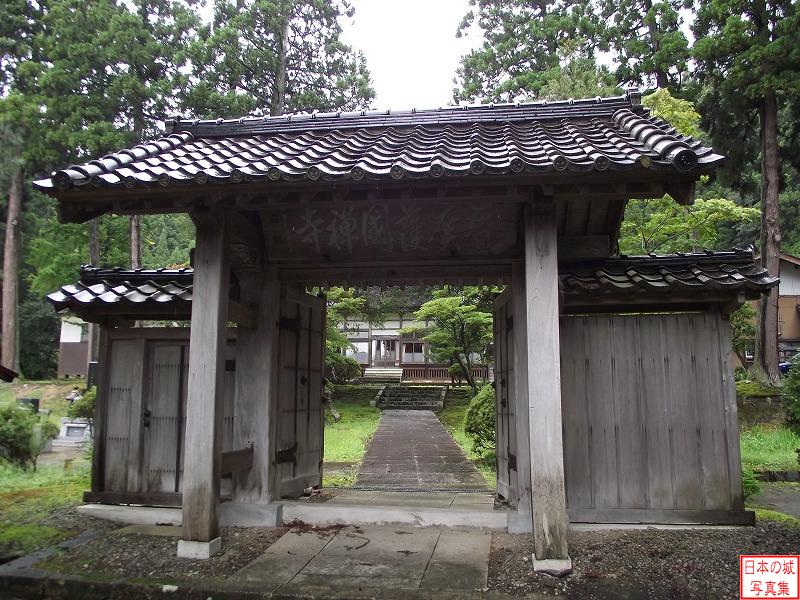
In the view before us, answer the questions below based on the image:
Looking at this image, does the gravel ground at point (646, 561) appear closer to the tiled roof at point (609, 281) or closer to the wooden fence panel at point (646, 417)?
the wooden fence panel at point (646, 417)

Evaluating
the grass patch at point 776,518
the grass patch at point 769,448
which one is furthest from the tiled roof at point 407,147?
the grass patch at point 769,448

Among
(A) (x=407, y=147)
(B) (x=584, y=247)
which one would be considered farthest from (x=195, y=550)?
(B) (x=584, y=247)

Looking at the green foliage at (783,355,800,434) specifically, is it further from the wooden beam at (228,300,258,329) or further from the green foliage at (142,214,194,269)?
the green foliage at (142,214,194,269)

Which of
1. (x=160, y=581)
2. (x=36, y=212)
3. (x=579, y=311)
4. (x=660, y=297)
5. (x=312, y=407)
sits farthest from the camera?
(x=36, y=212)

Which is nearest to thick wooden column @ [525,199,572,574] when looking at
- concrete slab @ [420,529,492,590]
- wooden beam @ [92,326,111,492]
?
concrete slab @ [420,529,492,590]

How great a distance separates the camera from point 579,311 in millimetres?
6398

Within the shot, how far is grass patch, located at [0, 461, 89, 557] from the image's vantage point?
18.9 feet

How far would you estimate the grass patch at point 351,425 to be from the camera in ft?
46.7

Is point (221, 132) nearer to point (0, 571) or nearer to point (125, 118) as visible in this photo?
point (0, 571)

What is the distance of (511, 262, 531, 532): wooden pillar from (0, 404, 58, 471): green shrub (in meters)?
8.61

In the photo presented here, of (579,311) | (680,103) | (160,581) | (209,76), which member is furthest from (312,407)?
(209,76)

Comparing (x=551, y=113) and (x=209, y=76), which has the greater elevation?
(x=209, y=76)

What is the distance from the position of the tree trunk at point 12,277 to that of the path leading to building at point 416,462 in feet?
62.2

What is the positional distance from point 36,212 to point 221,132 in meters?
32.8
